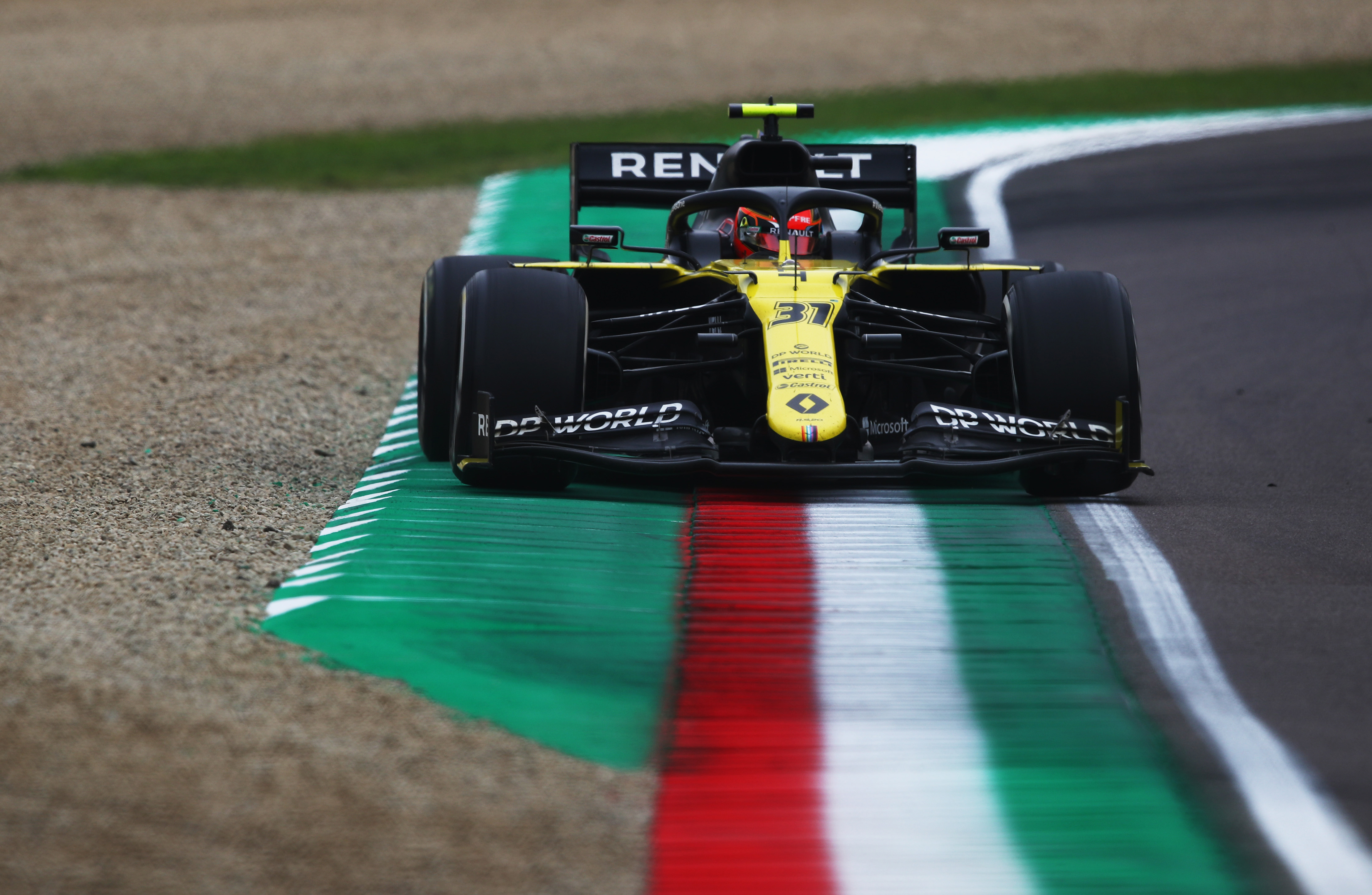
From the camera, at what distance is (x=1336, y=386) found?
11.6 m

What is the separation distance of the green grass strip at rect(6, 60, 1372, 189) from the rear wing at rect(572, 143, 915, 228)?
1064 cm

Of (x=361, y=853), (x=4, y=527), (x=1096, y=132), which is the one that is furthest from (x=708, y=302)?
(x=1096, y=132)

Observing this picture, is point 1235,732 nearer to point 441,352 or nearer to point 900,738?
point 900,738

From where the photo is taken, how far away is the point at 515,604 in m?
6.10

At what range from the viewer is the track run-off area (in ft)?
14.0

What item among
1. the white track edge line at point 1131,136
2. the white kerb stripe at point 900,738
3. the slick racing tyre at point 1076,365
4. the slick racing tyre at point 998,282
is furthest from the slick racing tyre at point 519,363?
the white track edge line at point 1131,136

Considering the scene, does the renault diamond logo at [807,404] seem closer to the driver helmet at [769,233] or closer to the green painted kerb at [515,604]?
the green painted kerb at [515,604]

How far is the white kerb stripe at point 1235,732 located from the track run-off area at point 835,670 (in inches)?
0.4

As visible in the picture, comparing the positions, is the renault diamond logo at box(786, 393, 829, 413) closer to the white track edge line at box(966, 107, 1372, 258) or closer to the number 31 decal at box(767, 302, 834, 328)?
the number 31 decal at box(767, 302, 834, 328)

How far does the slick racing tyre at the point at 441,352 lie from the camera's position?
8664 mm

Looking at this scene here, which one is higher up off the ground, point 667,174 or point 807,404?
point 667,174

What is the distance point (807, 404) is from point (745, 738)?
280 centimetres

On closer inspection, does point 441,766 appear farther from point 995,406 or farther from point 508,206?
point 508,206

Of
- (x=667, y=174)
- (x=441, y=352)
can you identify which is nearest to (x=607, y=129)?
(x=667, y=174)
